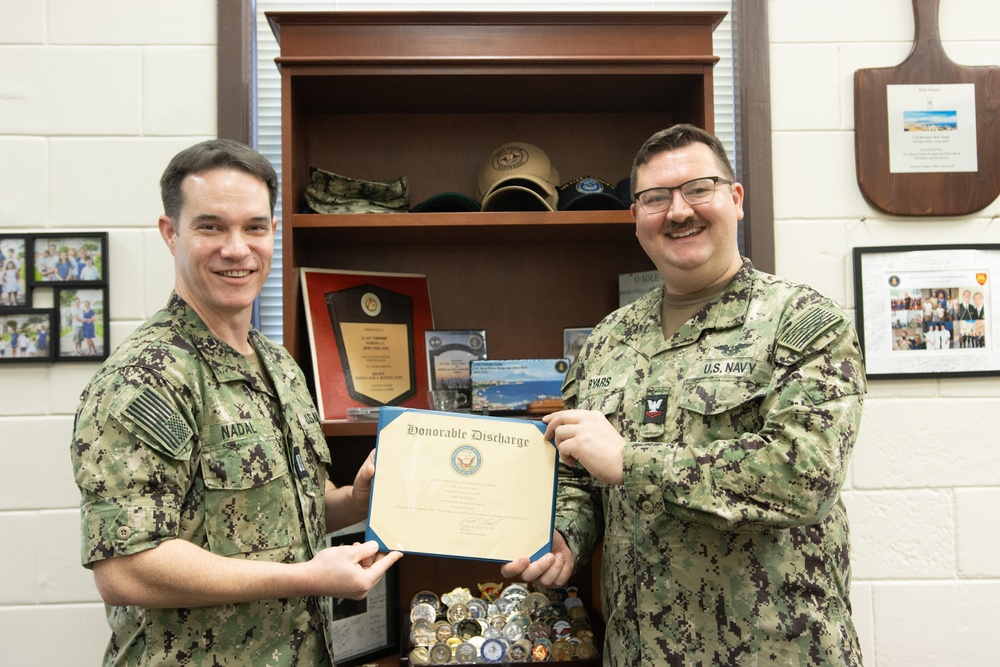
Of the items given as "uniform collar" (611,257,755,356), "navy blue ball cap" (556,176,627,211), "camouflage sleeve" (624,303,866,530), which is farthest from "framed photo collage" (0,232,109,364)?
"camouflage sleeve" (624,303,866,530)

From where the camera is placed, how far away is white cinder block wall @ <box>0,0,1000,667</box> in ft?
7.08

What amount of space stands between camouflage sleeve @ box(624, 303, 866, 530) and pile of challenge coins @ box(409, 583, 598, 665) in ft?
2.05

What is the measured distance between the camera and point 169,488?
4.40 ft

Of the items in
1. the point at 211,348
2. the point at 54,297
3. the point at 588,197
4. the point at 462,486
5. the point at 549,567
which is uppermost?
the point at 588,197

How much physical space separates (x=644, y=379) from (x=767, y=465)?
366mm

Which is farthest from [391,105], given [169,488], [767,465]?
[767,465]

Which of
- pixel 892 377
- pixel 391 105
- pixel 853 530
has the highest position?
pixel 391 105

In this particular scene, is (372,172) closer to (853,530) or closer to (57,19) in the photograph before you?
(57,19)

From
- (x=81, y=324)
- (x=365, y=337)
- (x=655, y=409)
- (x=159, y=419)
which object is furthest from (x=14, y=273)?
(x=655, y=409)

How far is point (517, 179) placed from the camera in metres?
2.06

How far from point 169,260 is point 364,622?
1200mm

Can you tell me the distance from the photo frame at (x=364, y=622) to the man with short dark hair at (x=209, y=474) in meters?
0.43

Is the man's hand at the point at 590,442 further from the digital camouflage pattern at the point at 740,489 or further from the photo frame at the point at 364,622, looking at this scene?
the photo frame at the point at 364,622

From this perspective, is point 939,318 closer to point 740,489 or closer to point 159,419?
point 740,489
